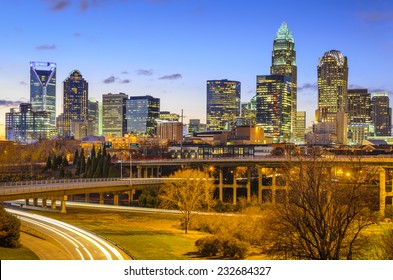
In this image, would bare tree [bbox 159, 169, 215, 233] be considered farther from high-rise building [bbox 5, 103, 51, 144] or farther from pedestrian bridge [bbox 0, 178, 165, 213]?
high-rise building [bbox 5, 103, 51, 144]

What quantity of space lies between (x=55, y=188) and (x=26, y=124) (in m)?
119

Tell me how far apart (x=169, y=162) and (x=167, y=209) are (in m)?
33.3

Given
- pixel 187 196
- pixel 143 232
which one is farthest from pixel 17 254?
pixel 187 196

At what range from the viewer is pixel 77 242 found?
25.8 meters

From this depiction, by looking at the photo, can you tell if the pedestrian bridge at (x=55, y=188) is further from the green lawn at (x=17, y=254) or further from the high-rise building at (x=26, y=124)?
the high-rise building at (x=26, y=124)

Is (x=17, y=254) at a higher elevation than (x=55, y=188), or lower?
lower

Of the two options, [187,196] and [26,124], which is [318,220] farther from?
[26,124]

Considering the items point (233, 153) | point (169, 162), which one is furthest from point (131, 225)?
point (233, 153)

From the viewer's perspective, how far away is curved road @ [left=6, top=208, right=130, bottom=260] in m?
22.6

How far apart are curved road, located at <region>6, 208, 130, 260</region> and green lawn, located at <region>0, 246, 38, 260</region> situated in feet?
4.64

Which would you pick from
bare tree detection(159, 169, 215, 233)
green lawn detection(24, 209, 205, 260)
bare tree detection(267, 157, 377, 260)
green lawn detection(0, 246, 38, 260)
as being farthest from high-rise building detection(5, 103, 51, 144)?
bare tree detection(267, 157, 377, 260)

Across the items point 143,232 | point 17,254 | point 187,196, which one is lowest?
point 143,232

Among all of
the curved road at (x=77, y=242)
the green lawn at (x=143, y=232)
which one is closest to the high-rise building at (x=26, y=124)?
the green lawn at (x=143, y=232)
